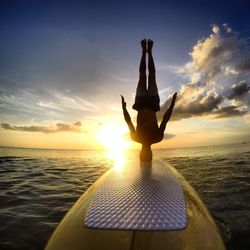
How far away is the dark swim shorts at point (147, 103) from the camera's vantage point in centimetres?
643

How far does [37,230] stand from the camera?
354 centimetres

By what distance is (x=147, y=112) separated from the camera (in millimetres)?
6230

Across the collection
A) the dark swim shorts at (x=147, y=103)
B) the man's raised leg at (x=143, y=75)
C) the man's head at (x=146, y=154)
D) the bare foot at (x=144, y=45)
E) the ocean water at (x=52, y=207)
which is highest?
the bare foot at (x=144, y=45)

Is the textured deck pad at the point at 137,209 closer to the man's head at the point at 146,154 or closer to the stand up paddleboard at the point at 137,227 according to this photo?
the stand up paddleboard at the point at 137,227

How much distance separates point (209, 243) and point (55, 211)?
3462 mm

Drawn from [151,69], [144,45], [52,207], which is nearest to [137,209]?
[52,207]

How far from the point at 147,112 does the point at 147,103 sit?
341 millimetres

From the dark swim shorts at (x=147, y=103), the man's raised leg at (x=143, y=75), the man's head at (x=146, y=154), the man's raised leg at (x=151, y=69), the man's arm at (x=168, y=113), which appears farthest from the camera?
the man's raised leg at (x=151, y=69)

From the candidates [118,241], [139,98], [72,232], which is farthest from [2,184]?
[118,241]

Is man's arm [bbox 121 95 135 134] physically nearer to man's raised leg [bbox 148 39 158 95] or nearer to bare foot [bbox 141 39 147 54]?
man's raised leg [bbox 148 39 158 95]

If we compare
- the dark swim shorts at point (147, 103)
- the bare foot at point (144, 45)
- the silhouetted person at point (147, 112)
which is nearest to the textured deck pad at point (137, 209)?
the silhouetted person at point (147, 112)

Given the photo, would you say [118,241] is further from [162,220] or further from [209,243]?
[209,243]

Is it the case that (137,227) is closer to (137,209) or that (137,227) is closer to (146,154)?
(137,209)

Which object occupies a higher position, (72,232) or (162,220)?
(162,220)
